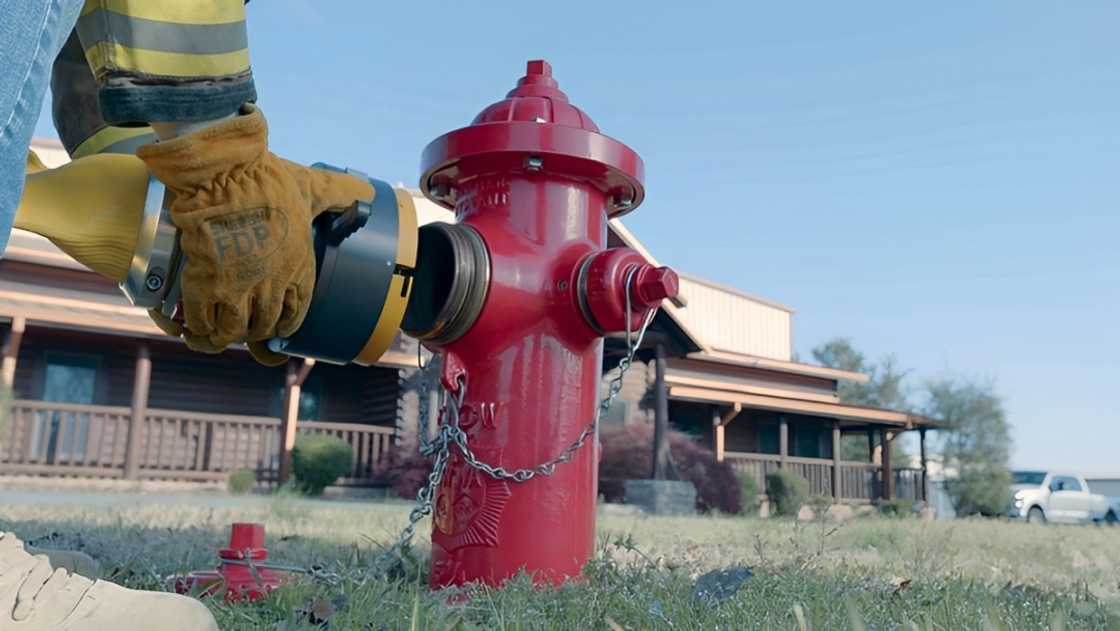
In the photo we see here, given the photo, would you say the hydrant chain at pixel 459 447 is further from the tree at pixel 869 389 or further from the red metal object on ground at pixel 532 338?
the tree at pixel 869 389

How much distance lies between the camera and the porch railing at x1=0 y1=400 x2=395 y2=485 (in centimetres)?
1202

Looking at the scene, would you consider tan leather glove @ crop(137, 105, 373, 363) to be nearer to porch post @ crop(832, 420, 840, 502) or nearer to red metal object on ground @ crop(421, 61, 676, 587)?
red metal object on ground @ crop(421, 61, 676, 587)

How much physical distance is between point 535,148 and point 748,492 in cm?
1496

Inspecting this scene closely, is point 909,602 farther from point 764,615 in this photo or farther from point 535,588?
point 535,588

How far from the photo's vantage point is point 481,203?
2424mm

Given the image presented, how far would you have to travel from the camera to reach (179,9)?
4.17 ft

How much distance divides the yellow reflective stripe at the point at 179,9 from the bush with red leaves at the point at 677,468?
45.8 feet

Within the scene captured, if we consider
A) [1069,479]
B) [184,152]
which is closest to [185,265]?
[184,152]

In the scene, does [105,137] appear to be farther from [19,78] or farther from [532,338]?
[532,338]

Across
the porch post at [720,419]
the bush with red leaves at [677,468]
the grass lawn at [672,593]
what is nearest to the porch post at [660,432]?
the bush with red leaves at [677,468]

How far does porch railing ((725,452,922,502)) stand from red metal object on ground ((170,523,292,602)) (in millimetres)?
15816

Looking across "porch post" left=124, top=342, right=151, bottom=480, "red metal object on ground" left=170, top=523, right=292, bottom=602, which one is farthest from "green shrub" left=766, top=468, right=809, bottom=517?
"red metal object on ground" left=170, top=523, right=292, bottom=602

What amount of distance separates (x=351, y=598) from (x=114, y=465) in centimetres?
1243

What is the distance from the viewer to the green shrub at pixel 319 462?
13047 millimetres
